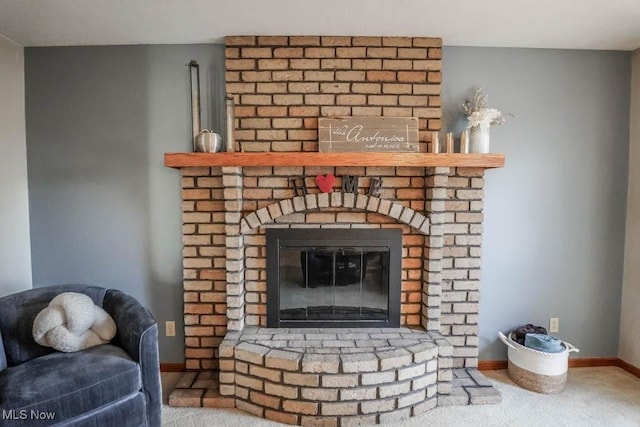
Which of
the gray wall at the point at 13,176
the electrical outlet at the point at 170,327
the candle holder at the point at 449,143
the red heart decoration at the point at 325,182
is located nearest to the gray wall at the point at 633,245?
the candle holder at the point at 449,143

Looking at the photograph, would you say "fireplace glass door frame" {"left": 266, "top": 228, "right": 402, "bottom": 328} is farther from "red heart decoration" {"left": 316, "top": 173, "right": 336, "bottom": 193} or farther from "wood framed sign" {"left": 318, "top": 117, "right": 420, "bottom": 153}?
"wood framed sign" {"left": 318, "top": 117, "right": 420, "bottom": 153}

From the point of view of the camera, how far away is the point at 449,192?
7.53 ft

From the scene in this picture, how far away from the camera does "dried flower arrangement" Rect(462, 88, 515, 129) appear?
7.21ft

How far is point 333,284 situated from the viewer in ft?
7.74

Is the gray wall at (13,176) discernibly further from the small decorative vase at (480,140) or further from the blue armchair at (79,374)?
the small decorative vase at (480,140)

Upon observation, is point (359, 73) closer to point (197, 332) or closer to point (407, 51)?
point (407, 51)

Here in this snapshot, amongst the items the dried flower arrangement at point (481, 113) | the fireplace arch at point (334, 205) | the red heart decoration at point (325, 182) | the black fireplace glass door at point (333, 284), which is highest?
the dried flower arrangement at point (481, 113)

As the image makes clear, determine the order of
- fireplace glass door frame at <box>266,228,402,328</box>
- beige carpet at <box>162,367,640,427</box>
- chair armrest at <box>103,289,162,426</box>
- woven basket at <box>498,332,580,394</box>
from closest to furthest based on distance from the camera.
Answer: chair armrest at <box>103,289,162,426</box> < beige carpet at <box>162,367,640,427</box> < woven basket at <box>498,332,580,394</box> < fireplace glass door frame at <box>266,228,402,328</box>

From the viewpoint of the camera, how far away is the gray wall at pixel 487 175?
234 cm

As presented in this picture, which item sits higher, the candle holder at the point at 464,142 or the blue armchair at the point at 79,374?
the candle holder at the point at 464,142

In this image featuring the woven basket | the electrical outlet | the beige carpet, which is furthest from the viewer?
the electrical outlet

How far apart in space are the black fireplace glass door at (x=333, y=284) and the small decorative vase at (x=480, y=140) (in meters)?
0.93

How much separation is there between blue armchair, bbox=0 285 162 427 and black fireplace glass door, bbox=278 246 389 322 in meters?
0.89
